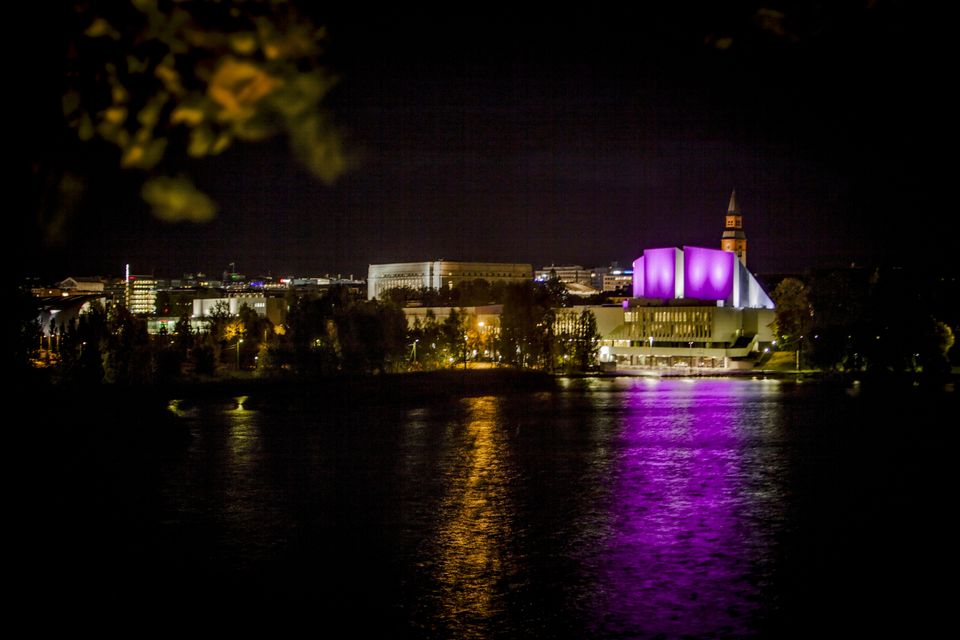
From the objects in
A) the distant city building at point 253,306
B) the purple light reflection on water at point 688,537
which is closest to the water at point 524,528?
the purple light reflection on water at point 688,537

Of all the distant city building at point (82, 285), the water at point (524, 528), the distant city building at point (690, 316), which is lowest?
the water at point (524, 528)

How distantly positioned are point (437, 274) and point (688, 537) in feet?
167

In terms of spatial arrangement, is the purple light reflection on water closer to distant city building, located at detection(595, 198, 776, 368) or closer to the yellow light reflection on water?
the yellow light reflection on water

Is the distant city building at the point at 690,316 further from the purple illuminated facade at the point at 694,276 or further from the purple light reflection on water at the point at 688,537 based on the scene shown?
the purple light reflection on water at the point at 688,537

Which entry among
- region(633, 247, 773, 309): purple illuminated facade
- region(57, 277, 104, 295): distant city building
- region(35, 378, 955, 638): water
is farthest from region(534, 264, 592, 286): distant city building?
region(35, 378, 955, 638): water

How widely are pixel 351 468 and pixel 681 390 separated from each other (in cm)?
1225

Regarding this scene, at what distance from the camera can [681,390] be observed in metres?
19.1

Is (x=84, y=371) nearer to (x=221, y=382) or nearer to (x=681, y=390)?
(x=221, y=382)

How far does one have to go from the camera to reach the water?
4012 millimetres

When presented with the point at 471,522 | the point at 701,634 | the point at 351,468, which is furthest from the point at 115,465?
the point at 701,634

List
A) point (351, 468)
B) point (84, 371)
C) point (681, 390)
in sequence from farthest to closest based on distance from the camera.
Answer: point (681, 390) → point (84, 371) → point (351, 468)

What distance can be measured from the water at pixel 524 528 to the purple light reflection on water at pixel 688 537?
0.06 feet

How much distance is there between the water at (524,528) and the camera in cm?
401

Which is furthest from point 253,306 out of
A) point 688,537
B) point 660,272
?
point 688,537
